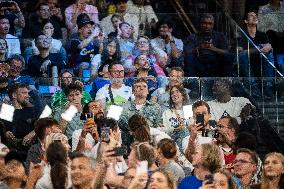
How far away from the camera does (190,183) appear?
1670cm

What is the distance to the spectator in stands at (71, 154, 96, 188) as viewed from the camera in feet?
53.0

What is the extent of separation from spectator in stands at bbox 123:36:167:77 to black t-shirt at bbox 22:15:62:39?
1336 mm

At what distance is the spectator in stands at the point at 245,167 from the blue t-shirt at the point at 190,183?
31.1 inches

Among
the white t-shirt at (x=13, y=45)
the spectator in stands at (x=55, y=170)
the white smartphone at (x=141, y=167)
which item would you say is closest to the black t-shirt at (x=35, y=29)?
the white t-shirt at (x=13, y=45)

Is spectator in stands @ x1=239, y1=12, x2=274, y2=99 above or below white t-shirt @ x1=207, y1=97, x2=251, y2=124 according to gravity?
above

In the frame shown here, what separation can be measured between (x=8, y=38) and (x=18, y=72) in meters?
1.67

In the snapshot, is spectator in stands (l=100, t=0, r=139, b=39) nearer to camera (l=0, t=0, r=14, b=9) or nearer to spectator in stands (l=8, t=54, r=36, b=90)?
camera (l=0, t=0, r=14, b=9)

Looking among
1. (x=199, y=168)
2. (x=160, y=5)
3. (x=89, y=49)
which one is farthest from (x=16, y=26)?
(x=199, y=168)

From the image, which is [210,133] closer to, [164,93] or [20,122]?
[164,93]

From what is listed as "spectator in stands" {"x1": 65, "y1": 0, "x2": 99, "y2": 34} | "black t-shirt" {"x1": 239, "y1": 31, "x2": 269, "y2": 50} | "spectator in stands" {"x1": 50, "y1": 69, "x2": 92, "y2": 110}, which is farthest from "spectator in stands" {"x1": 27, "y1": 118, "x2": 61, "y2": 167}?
"black t-shirt" {"x1": 239, "y1": 31, "x2": 269, "y2": 50}

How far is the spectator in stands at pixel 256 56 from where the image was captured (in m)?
20.8

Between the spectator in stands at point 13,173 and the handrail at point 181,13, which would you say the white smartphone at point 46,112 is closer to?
the spectator in stands at point 13,173

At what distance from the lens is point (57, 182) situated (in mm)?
16375

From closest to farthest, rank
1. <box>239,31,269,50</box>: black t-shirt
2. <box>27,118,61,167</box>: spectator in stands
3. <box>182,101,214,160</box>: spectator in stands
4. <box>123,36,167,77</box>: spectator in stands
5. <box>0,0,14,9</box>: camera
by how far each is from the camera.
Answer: <box>27,118,61,167</box>: spectator in stands < <box>182,101,214,160</box>: spectator in stands < <box>123,36,167,77</box>: spectator in stands < <box>239,31,269,50</box>: black t-shirt < <box>0,0,14,9</box>: camera
